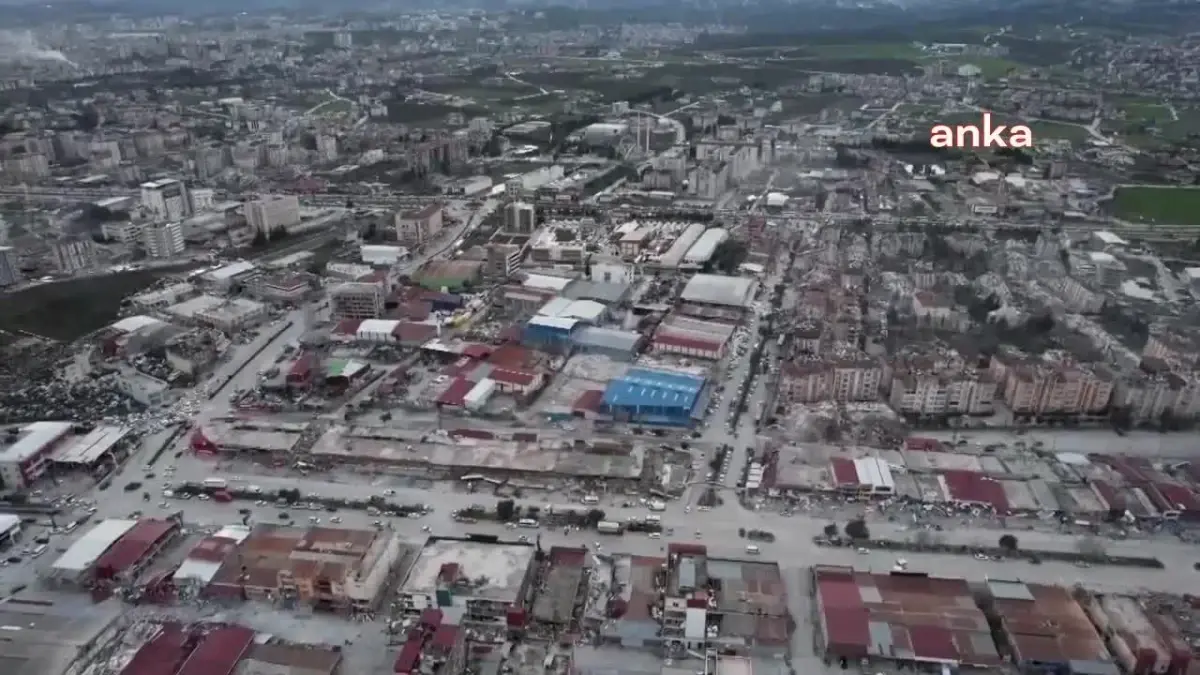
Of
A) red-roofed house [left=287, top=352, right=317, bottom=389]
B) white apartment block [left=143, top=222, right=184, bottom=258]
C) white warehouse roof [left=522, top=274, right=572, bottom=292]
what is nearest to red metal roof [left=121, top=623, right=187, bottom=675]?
red-roofed house [left=287, top=352, right=317, bottom=389]

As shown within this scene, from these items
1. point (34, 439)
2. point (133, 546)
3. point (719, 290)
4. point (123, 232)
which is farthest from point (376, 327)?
point (123, 232)

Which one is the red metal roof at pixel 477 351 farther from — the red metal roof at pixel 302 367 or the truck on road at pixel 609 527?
the truck on road at pixel 609 527

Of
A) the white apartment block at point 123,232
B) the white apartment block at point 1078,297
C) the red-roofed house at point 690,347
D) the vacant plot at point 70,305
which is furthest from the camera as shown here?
the white apartment block at point 123,232

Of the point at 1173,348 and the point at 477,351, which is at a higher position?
the point at 1173,348

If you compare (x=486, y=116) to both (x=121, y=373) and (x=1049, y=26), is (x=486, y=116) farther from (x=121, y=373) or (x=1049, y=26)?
(x=1049, y=26)

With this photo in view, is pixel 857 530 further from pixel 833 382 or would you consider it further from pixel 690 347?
pixel 690 347

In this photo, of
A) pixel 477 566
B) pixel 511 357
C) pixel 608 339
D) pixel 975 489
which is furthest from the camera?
pixel 608 339

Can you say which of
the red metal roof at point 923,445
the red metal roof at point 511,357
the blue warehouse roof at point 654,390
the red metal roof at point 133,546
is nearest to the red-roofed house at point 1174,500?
the red metal roof at point 923,445
